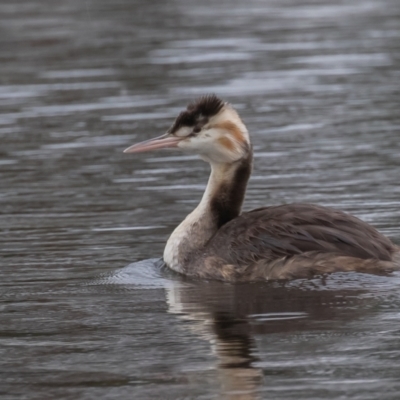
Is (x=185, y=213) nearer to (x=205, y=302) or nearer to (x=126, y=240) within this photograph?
(x=126, y=240)

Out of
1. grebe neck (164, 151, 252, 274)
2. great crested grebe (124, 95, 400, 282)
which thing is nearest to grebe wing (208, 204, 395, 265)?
great crested grebe (124, 95, 400, 282)

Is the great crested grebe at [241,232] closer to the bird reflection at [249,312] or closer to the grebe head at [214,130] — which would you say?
the grebe head at [214,130]

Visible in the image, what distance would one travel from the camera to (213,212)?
11.4 meters

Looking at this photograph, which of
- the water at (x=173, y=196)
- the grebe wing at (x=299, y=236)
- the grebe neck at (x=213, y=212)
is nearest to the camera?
the water at (x=173, y=196)

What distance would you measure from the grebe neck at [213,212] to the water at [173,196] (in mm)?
267

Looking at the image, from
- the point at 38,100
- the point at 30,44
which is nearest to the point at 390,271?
the point at 38,100

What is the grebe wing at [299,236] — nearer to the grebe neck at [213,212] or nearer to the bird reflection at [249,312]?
the bird reflection at [249,312]

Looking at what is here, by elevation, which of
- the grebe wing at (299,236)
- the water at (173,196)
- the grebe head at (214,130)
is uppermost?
the grebe head at (214,130)

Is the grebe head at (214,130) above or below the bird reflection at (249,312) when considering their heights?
above

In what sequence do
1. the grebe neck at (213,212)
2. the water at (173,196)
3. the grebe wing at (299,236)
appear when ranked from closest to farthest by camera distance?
the water at (173,196) < the grebe wing at (299,236) < the grebe neck at (213,212)

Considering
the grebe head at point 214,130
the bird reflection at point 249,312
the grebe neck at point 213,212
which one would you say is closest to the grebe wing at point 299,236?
the bird reflection at point 249,312

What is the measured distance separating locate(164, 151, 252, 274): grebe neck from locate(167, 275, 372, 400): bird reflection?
0.45 metres

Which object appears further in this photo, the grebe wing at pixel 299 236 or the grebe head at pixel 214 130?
the grebe head at pixel 214 130

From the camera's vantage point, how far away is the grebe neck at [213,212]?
11148 mm
